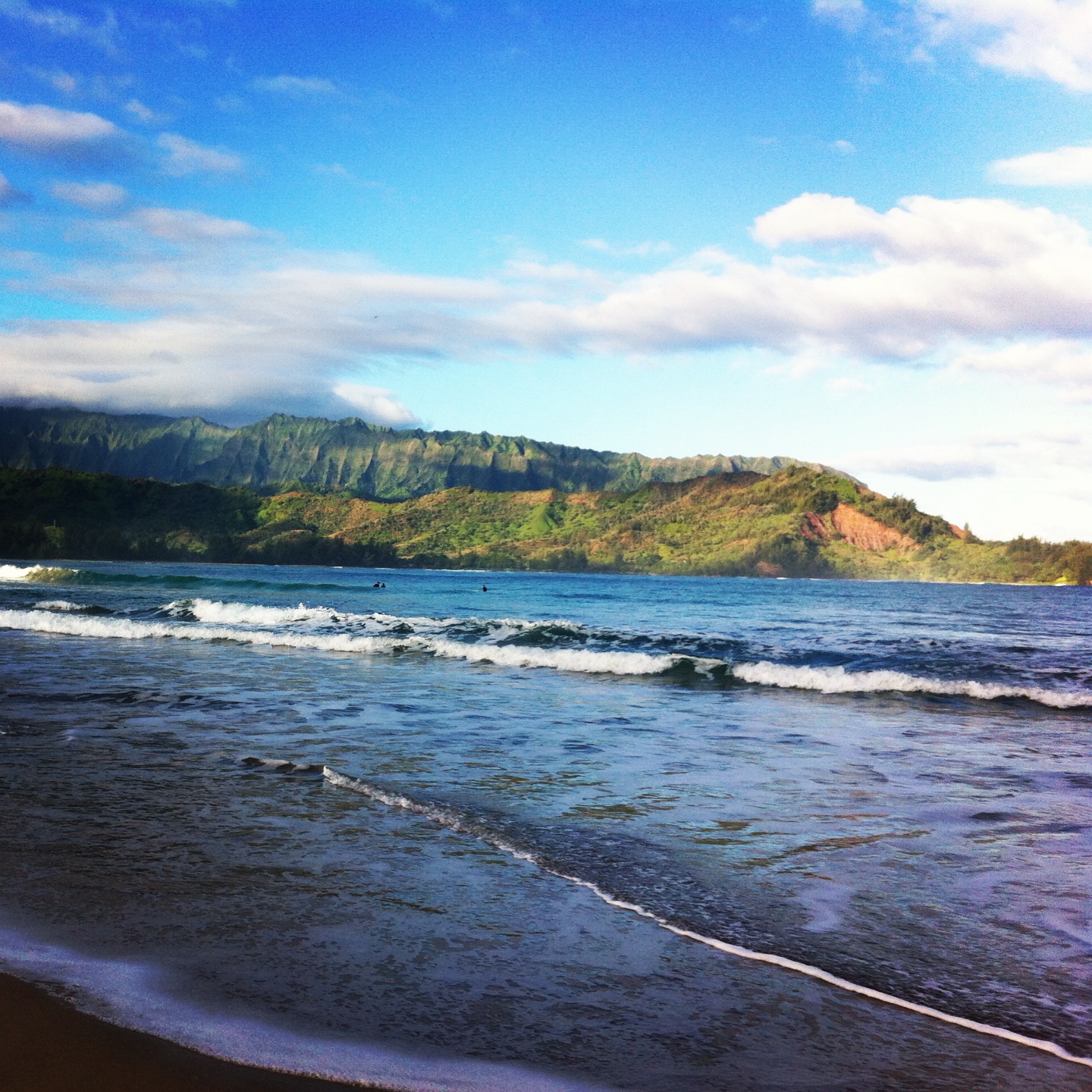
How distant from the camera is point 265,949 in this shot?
→ 4.46 meters

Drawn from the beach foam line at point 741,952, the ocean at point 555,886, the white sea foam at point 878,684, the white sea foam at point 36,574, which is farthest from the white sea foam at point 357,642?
the white sea foam at point 36,574

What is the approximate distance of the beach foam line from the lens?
150 inches

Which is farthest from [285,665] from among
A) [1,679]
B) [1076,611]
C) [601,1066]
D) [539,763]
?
[1076,611]

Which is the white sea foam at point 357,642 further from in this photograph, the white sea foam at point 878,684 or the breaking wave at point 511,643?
the white sea foam at point 878,684

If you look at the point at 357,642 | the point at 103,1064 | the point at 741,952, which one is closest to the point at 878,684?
the point at 357,642

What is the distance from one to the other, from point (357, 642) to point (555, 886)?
66.7ft

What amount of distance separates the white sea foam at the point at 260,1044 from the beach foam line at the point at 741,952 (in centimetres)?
164

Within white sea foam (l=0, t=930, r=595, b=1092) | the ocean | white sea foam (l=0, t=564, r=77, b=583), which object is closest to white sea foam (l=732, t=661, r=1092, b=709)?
the ocean

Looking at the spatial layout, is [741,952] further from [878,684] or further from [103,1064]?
[878,684]

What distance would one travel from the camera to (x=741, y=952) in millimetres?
4699

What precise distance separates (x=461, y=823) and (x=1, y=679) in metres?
12.1

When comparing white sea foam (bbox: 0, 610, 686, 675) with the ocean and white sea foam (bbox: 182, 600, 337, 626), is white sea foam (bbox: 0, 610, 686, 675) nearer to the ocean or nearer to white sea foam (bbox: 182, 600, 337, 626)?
white sea foam (bbox: 182, 600, 337, 626)

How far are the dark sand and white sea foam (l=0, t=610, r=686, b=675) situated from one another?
1837 cm

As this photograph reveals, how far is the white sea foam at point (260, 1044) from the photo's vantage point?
3.32m
